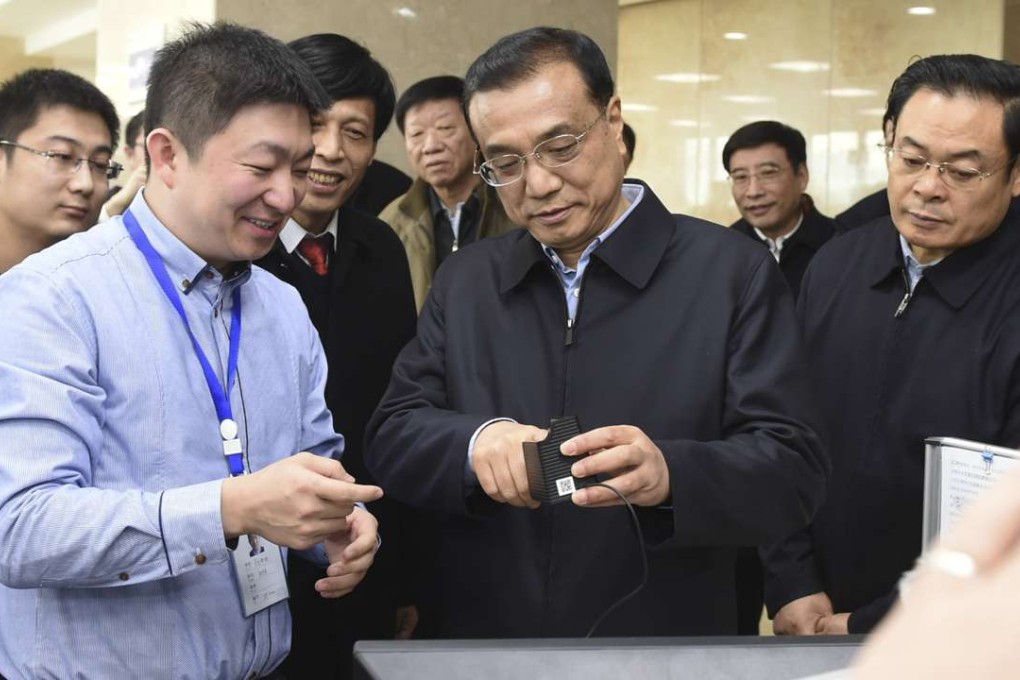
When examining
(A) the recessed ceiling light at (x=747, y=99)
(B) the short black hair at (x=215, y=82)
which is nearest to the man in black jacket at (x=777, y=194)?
(B) the short black hair at (x=215, y=82)

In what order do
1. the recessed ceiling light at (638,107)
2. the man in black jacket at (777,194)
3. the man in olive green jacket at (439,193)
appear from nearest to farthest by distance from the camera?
the man in olive green jacket at (439,193)
the man in black jacket at (777,194)
the recessed ceiling light at (638,107)

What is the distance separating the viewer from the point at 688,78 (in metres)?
9.48

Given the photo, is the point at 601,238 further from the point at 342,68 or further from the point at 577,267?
the point at 342,68

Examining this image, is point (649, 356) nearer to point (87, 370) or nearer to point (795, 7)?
point (87, 370)

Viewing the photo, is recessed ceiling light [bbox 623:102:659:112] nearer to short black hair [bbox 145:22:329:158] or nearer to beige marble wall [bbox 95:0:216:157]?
beige marble wall [bbox 95:0:216:157]

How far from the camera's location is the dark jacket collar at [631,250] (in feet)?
5.85

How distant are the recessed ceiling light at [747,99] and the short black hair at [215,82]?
7.81 metres

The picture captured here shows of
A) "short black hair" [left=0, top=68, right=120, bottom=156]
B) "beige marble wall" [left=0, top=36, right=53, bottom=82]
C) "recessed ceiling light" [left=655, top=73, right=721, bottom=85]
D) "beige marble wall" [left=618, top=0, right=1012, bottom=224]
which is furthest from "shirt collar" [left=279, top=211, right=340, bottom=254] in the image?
"beige marble wall" [left=0, top=36, right=53, bottom=82]

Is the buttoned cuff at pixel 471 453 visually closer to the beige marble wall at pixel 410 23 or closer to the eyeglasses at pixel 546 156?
the eyeglasses at pixel 546 156

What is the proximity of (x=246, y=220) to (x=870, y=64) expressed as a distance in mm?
7627

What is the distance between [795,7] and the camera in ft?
28.6

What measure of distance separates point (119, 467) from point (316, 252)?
1057mm

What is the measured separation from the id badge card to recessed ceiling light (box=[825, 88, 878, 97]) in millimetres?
7713

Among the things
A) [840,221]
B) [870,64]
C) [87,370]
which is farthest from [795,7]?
[87,370]
